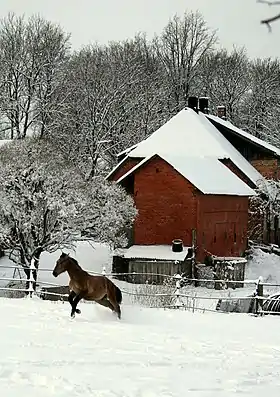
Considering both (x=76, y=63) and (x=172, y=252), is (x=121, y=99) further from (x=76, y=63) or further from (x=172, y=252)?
(x=172, y=252)

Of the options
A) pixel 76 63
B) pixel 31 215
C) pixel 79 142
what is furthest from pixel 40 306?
pixel 76 63

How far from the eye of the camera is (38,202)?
25.8 meters

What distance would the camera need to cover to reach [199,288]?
94.5 ft

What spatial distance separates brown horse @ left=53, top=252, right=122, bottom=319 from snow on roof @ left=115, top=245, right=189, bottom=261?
51.6 feet

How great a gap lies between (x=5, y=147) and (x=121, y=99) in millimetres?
21743

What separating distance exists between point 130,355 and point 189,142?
91.2 feet

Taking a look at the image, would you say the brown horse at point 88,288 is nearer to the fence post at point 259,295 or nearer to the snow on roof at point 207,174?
the fence post at point 259,295

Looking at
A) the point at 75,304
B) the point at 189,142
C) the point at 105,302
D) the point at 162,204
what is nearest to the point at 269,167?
the point at 189,142

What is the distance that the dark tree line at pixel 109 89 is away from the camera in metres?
46.3

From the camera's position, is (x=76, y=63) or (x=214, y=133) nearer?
(x=214, y=133)

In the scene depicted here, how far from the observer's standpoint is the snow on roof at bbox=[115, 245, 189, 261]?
3014cm

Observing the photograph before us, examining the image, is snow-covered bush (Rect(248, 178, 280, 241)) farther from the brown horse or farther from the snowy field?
the brown horse

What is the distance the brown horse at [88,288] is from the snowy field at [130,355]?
34cm

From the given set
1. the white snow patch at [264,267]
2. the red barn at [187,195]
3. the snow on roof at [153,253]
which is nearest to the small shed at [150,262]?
the snow on roof at [153,253]
